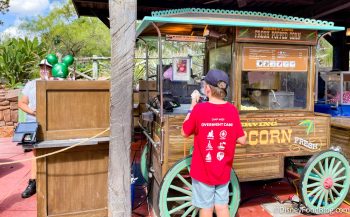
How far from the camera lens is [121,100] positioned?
9.18ft

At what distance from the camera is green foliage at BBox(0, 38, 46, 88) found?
992 cm

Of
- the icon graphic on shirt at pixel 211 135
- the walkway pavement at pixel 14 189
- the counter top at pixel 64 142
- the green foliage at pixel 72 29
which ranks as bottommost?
the walkway pavement at pixel 14 189

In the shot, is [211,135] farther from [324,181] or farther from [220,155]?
[324,181]

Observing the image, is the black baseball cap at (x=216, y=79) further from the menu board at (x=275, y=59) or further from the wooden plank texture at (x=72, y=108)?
the wooden plank texture at (x=72, y=108)

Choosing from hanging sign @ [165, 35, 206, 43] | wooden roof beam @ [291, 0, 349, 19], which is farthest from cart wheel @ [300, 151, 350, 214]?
wooden roof beam @ [291, 0, 349, 19]

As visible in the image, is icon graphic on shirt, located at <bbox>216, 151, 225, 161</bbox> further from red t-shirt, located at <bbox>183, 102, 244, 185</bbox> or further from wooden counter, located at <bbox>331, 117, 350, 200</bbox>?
wooden counter, located at <bbox>331, 117, 350, 200</bbox>

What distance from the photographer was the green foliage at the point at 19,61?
391 inches

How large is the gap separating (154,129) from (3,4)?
11.9 m

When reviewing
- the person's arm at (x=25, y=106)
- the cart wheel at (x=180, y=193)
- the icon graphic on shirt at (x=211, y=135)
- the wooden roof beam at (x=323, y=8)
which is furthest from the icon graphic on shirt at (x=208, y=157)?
the wooden roof beam at (x=323, y=8)

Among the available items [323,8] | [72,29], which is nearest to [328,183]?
[323,8]

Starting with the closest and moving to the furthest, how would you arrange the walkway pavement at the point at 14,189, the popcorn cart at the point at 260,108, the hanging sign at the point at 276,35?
the popcorn cart at the point at 260,108, the hanging sign at the point at 276,35, the walkway pavement at the point at 14,189

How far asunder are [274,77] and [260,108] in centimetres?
39

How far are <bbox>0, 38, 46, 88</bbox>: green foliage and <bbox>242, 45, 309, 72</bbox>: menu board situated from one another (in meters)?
8.27

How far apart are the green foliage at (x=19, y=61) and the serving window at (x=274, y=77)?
27.1 ft
